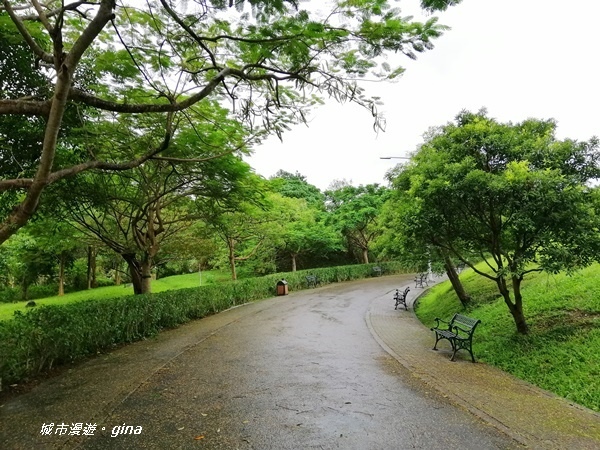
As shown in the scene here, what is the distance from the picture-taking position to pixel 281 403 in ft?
17.1

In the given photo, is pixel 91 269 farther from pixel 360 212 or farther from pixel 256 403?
pixel 256 403

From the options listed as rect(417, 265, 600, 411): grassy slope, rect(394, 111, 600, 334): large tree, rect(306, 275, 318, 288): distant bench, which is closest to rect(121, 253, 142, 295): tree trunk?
rect(394, 111, 600, 334): large tree

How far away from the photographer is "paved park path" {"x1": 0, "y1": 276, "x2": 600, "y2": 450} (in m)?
4.15

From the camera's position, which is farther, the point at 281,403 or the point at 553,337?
the point at 553,337

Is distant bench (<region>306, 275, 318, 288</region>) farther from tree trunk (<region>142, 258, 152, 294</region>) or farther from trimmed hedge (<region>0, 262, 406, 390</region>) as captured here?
tree trunk (<region>142, 258, 152, 294</region>)

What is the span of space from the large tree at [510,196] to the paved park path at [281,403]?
8.77 ft

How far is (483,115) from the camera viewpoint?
8391 millimetres

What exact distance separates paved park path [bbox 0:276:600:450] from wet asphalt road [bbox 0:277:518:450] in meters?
0.02

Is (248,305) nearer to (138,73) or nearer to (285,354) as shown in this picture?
Answer: (285,354)

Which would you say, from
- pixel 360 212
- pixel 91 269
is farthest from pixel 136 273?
pixel 360 212

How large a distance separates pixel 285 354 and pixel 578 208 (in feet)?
21.6

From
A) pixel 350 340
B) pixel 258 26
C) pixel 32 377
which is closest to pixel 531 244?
pixel 350 340

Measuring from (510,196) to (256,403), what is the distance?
20.0 ft

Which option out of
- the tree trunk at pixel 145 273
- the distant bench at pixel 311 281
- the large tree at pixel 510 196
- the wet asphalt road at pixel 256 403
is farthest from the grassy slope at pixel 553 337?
the distant bench at pixel 311 281
